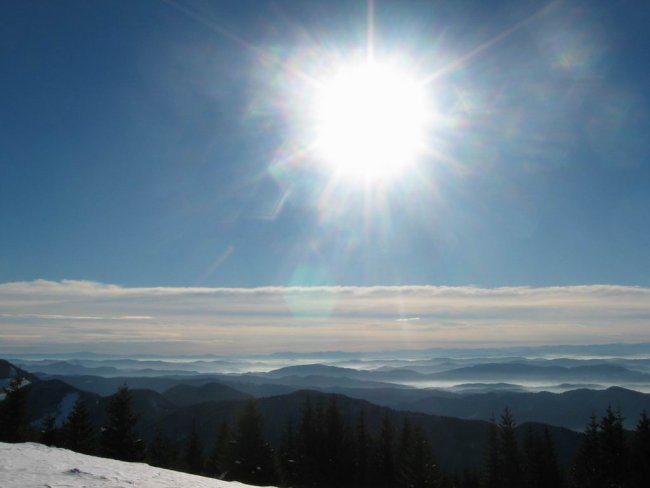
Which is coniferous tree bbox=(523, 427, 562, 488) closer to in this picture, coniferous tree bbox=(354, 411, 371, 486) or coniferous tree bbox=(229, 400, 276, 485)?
coniferous tree bbox=(354, 411, 371, 486)

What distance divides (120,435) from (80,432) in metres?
5.92

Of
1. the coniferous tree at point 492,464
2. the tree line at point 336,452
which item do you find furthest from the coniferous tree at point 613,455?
the coniferous tree at point 492,464

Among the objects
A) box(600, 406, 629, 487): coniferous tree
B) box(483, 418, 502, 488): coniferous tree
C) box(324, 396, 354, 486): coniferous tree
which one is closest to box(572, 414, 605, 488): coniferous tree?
box(600, 406, 629, 487): coniferous tree

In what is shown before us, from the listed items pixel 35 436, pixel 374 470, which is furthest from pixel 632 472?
pixel 35 436

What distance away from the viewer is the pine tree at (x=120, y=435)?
33.2m

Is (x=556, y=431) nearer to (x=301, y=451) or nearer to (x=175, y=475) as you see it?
(x=301, y=451)

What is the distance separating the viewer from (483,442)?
17888cm

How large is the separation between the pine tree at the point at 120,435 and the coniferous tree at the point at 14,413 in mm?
10965

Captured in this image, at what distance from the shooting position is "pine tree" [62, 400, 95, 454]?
36.6 m

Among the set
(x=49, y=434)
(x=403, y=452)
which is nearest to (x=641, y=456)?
(x=403, y=452)

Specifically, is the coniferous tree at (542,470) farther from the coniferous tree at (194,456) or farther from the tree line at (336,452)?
the coniferous tree at (194,456)

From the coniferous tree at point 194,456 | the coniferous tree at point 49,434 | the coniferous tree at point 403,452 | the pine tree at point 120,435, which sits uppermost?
the pine tree at point 120,435

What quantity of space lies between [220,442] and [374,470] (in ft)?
64.0

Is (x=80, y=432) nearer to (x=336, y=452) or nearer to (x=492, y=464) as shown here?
(x=336, y=452)
